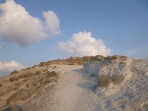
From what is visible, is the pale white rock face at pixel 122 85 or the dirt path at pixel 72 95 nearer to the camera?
the pale white rock face at pixel 122 85

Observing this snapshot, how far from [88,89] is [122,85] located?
112 inches

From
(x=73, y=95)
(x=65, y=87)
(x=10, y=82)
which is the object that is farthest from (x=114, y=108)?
(x=10, y=82)

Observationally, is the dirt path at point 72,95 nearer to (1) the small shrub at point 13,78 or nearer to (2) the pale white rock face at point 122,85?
(2) the pale white rock face at point 122,85

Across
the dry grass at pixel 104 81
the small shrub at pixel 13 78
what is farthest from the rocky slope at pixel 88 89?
the small shrub at pixel 13 78

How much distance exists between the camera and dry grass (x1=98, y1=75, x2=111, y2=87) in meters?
24.3

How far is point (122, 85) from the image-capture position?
78.2 feet

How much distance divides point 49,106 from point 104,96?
14.5 feet

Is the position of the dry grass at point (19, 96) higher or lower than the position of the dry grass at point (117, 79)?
lower

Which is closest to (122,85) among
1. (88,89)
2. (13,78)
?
(88,89)

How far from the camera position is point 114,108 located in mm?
21203

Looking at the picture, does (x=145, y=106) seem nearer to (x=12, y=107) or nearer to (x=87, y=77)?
(x=87, y=77)

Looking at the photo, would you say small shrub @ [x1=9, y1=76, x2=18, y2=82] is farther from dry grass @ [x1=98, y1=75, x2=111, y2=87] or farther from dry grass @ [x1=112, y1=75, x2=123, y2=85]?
dry grass @ [x1=112, y1=75, x2=123, y2=85]

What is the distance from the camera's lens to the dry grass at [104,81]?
2427 centimetres

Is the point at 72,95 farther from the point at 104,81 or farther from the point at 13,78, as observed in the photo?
the point at 13,78
